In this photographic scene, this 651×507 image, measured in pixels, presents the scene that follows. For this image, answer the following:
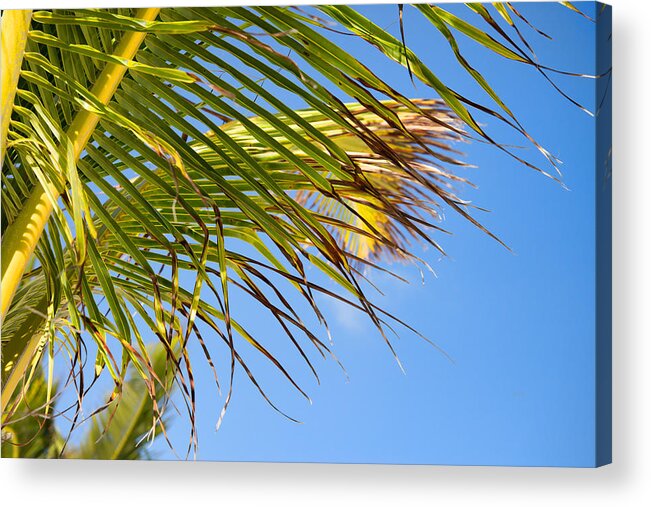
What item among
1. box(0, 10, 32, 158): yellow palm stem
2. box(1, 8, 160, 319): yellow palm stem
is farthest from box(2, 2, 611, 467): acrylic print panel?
box(0, 10, 32, 158): yellow palm stem

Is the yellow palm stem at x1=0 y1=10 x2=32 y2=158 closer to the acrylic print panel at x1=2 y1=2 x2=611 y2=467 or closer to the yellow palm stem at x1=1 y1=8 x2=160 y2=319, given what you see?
the yellow palm stem at x1=1 y1=8 x2=160 y2=319

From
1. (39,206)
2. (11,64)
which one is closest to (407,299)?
(39,206)

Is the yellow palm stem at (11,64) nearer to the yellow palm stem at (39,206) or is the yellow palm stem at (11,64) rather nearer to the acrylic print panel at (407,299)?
the yellow palm stem at (39,206)

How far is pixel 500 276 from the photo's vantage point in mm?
1496

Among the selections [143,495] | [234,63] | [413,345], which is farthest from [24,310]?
[413,345]

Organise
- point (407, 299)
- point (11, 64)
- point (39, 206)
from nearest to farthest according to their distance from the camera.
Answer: point (11, 64) → point (39, 206) → point (407, 299)

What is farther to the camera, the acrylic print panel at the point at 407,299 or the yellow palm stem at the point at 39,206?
the acrylic print panel at the point at 407,299

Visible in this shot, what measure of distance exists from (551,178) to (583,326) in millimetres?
265

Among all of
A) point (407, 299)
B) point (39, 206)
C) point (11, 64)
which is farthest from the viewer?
point (407, 299)

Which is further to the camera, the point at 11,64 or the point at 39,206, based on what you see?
the point at 39,206

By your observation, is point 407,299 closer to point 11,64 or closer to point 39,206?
point 39,206

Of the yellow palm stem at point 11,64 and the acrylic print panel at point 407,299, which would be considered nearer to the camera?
the yellow palm stem at point 11,64

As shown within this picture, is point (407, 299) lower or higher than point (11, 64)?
lower

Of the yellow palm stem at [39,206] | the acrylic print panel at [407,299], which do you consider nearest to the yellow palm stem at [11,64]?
the yellow palm stem at [39,206]
